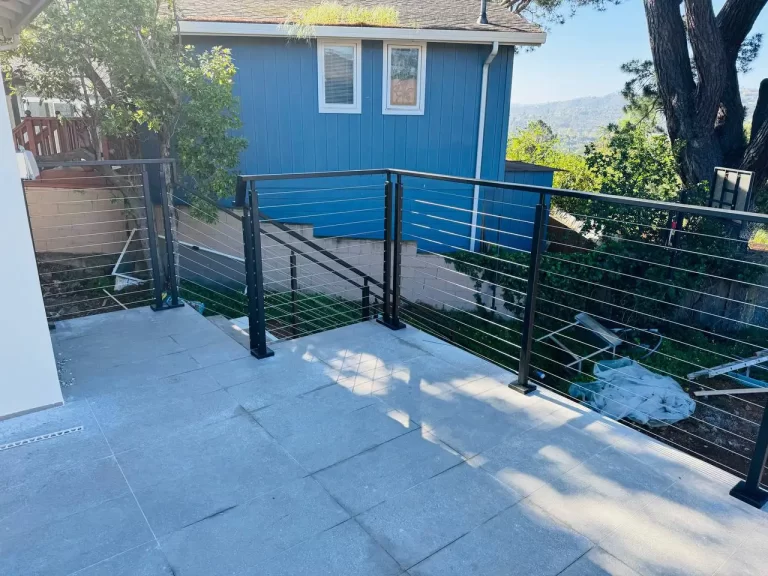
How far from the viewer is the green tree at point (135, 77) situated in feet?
17.4

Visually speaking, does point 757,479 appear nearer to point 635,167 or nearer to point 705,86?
point 635,167

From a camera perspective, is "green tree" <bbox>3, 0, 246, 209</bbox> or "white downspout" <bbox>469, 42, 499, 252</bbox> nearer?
"green tree" <bbox>3, 0, 246, 209</bbox>

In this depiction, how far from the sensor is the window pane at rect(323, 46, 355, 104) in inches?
276

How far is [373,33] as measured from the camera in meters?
6.70

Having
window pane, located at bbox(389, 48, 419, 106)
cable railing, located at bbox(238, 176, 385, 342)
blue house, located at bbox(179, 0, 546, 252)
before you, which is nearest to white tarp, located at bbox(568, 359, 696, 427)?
blue house, located at bbox(179, 0, 546, 252)

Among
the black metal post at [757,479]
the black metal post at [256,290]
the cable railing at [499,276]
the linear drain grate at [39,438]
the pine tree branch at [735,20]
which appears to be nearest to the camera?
the black metal post at [757,479]

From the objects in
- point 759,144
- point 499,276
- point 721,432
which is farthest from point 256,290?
point 759,144

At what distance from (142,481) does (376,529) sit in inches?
40.5

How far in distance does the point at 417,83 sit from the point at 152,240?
4.52 m

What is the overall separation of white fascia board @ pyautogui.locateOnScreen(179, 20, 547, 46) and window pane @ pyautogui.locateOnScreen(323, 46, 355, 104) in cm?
34

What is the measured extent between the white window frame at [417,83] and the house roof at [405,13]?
271 mm

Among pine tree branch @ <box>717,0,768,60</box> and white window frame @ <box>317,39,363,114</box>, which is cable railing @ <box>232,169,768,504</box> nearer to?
white window frame @ <box>317,39,363,114</box>

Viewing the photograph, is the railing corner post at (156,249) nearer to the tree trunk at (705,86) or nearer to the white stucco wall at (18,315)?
the white stucco wall at (18,315)

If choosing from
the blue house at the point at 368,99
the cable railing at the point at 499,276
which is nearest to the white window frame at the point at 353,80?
the blue house at the point at 368,99
